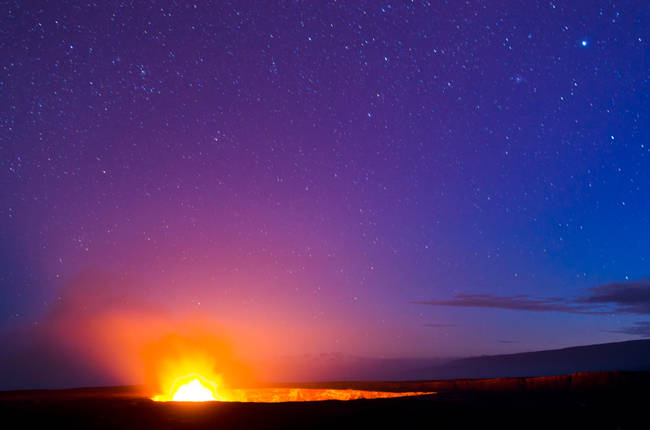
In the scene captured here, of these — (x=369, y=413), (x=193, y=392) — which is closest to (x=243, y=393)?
(x=193, y=392)

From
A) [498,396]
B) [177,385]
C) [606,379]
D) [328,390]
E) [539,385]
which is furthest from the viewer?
[177,385]

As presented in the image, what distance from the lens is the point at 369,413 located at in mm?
13188

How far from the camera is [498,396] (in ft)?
60.8

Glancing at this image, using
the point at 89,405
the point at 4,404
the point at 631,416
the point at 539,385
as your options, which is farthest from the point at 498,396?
the point at 4,404

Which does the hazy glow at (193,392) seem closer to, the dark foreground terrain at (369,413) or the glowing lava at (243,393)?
the glowing lava at (243,393)

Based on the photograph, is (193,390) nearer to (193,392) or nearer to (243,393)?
(193,392)

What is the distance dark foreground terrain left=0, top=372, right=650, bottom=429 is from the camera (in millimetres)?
11867

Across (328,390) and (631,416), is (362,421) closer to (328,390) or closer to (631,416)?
(631,416)

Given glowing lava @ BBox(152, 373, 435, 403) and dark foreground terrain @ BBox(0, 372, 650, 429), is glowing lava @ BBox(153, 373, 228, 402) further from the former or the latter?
dark foreground terrain @ BBox(0, 372, 650, 429)

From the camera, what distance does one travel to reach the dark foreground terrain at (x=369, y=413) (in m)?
11.9

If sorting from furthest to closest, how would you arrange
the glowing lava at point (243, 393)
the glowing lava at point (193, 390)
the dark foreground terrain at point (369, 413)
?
the glowing lava at point (193, 390) < the glowing lava at point (243, 393) < the dark foreground terrain at point (369, 413)

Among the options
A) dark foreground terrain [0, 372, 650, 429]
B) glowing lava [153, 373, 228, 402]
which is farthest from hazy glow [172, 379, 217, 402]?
dark foreground terrain [0, 372, 650, 429]

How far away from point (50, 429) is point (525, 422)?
442 inches

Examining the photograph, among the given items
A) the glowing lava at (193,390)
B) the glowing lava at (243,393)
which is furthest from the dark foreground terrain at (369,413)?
the glowing lava at (193,390)
